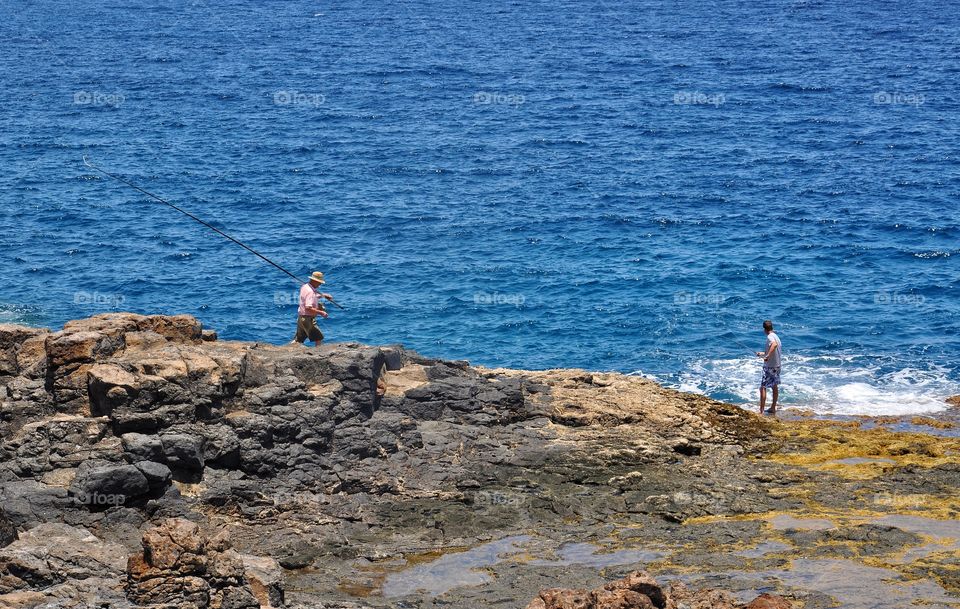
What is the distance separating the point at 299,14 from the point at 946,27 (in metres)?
43.3

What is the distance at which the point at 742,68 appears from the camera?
6303 cm

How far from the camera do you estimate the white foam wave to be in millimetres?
27312

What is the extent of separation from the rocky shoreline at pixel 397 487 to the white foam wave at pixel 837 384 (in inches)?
158

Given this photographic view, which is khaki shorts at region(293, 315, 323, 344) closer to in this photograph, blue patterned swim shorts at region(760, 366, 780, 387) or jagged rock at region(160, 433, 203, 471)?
jagged rock at region(160, 433, 203, 471)

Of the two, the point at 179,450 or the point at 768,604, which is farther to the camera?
the point at 179,450

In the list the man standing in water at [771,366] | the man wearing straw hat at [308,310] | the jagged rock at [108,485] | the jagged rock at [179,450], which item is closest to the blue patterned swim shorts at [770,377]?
the man standing in water at [771,366]

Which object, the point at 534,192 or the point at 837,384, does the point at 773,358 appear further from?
the point at 534,192

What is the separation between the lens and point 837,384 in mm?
29109

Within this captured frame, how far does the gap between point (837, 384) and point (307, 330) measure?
540 inches

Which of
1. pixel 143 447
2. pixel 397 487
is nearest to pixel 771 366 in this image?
pixel 397 487

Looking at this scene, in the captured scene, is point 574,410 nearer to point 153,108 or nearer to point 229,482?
point 229,482

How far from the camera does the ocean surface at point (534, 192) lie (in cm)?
3425

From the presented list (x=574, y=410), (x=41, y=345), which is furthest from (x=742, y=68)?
(x=41, y=345)

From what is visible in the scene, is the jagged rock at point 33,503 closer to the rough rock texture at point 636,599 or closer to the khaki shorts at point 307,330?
the khaki shorts at point 307,330
